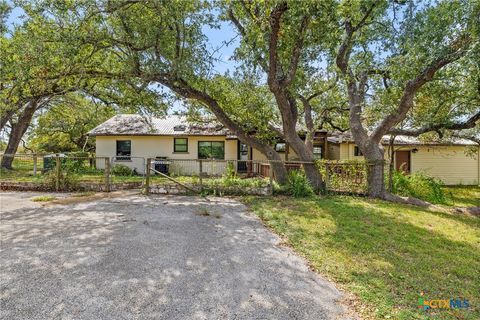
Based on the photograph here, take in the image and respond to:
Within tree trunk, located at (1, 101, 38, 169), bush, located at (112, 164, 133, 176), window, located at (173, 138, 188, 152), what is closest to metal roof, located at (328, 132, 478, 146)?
window, located at (173, 138, 188, 152)

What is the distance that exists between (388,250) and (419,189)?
7.76 metres

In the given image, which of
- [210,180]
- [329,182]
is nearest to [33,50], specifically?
[210,180]

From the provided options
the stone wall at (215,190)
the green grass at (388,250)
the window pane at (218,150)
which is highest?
the window pane at (218,150)

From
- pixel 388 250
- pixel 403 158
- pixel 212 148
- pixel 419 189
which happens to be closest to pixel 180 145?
pixel 212 148

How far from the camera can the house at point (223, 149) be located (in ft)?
59.1

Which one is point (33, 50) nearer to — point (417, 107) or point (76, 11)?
Answer: point (76, 11)

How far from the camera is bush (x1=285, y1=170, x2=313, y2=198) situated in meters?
10.5

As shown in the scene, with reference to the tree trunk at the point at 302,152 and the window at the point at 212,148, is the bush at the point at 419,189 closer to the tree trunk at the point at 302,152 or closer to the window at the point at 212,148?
the tree trunk at the point at 302,152

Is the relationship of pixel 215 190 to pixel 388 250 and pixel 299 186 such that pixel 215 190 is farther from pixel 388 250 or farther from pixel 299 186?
pixel 388 250

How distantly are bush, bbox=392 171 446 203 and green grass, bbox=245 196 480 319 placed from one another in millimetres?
2456

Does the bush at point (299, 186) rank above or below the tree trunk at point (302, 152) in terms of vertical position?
below

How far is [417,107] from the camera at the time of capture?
47.8 ft

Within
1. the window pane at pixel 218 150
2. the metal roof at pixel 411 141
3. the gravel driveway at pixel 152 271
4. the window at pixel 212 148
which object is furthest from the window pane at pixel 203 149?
the gravel driveway at pixel 152 271

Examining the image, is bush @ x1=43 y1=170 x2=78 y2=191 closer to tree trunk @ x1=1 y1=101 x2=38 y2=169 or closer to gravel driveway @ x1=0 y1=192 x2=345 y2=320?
gravel driveway @ x1=0 y1=192 x2=345 y2=320
